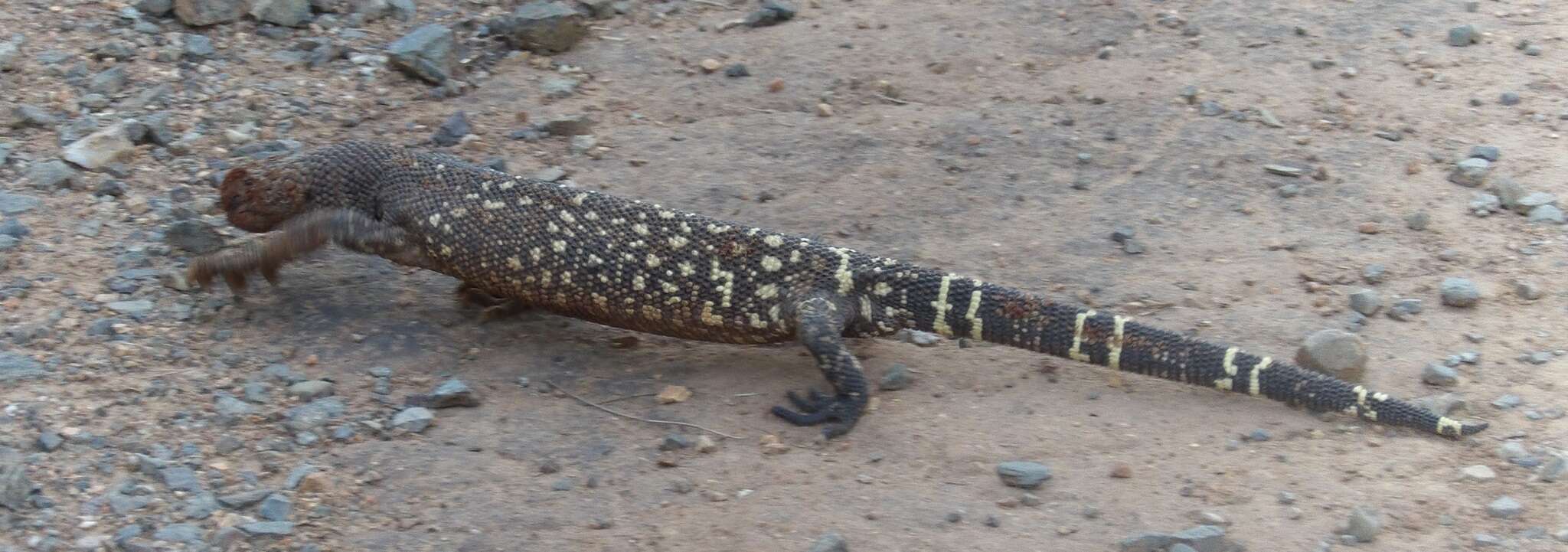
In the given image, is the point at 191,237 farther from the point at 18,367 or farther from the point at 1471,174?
the point at 1471,174

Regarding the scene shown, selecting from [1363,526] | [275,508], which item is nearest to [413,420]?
[275,508]

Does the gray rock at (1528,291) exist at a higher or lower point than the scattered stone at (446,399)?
higher

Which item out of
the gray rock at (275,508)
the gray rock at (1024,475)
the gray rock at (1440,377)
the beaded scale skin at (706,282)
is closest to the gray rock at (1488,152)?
the gray rock at (1440,377)

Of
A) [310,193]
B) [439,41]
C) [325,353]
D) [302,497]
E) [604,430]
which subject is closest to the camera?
[302,497]

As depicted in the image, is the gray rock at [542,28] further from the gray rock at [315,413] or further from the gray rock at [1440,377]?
the gray rock at [1440,377]

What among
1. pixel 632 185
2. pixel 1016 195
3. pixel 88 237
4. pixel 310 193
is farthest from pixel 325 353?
pixel 1016 195

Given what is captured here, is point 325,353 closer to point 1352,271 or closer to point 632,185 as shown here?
point 632,185
